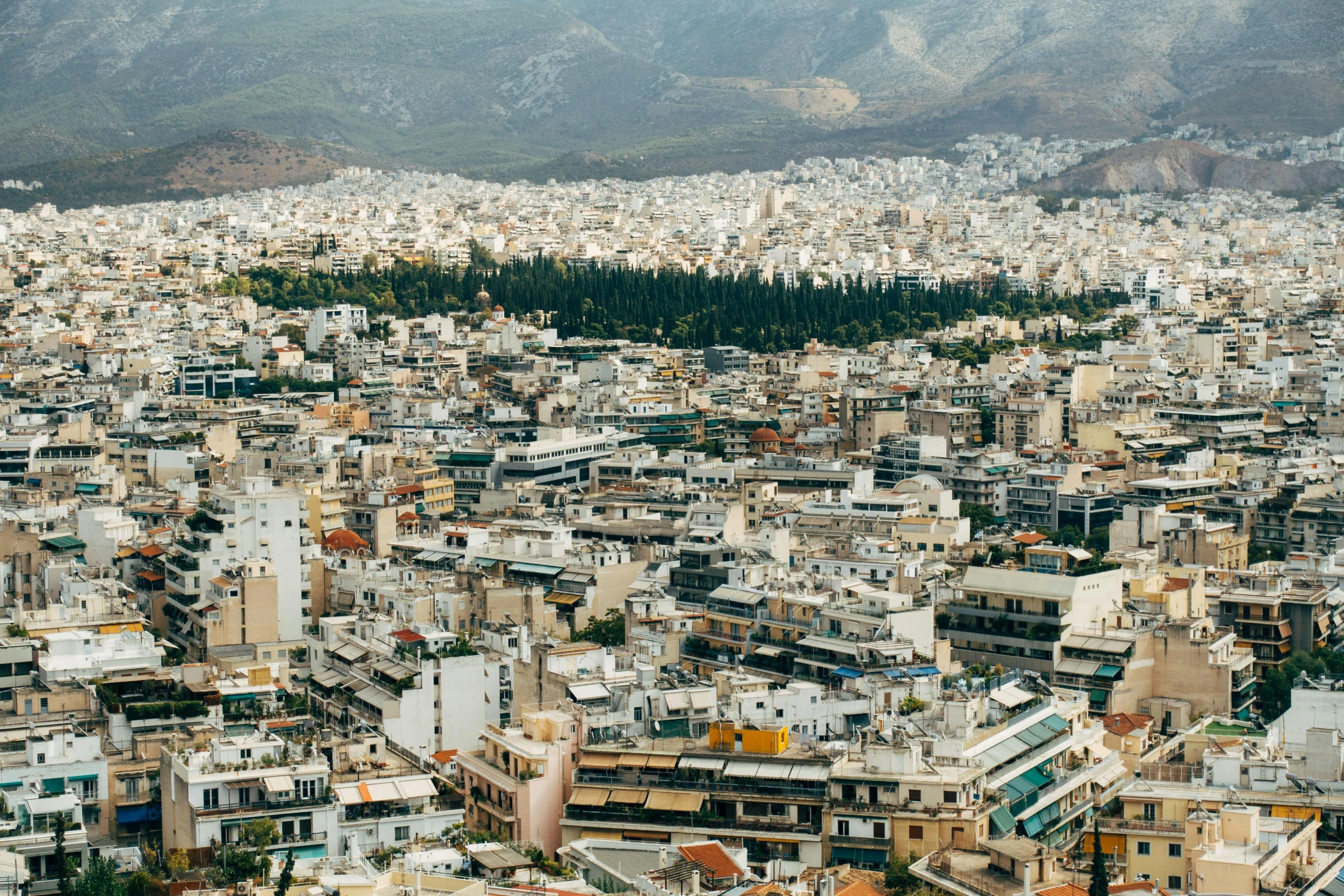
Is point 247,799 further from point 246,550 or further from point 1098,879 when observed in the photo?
point 246,550

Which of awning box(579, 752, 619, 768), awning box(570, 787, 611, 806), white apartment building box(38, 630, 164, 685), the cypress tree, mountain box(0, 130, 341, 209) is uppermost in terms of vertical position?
mountain box(0, 130, 341, 209)

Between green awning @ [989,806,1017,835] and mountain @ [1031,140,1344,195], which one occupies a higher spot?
mountain @ [1031,140,1344,195]

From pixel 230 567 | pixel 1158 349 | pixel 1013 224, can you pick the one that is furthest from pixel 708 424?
pixel 1013 224

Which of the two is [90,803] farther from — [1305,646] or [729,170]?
[729,170]

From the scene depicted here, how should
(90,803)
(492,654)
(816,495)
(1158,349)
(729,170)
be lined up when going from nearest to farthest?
(90,803) < (492,654) < (816,495) < (1158,349) < (729,170)

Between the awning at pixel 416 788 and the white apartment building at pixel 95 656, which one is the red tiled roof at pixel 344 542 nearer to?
the white apartment building at pixel 95 656

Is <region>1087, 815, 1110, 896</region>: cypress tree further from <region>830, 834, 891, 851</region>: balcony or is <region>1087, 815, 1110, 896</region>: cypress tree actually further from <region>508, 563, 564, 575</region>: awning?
<region>508, 563, 564, 575</region>: awning

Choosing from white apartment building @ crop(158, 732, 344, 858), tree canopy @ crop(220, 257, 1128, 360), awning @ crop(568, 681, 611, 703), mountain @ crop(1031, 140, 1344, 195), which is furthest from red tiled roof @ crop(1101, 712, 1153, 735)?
mountain @ crop(1031, 140, 1344, 195)
